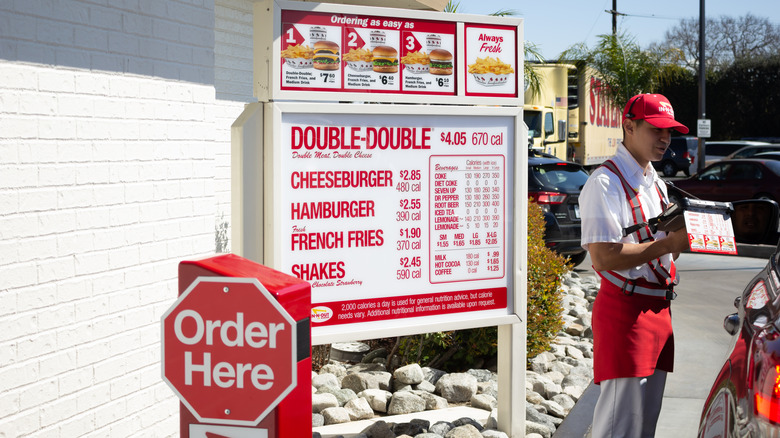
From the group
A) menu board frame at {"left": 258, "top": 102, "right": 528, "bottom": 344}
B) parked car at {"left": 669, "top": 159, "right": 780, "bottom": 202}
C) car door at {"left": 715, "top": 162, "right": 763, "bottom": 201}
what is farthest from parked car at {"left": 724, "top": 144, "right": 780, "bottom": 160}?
menu board frame at {"left": 258, "top": 102, "right": 528, "bottom": 344}

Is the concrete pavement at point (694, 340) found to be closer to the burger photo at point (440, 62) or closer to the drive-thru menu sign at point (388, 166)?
the drive-thru menu sign at point (388, 166)

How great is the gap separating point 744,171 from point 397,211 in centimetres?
1707

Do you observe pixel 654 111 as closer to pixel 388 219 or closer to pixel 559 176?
pixel 388 219

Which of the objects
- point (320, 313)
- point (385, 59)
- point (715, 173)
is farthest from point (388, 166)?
point (715, 173)

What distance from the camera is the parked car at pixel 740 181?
19500mm

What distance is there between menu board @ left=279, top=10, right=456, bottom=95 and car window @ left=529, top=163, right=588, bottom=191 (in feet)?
25.0

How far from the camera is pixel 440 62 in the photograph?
16.2ft

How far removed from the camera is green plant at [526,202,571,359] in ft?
22.5

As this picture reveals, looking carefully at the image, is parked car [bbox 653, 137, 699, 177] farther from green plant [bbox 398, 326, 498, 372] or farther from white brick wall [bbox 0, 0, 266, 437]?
white brick wall [bbox 0, 0, 266, 437]

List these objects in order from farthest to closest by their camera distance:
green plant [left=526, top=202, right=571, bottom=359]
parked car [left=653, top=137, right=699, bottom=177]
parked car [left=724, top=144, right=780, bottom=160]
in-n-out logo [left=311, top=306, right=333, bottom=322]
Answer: parked car [left=653, top=137, right=699, bottom=177] < parked car [left=724, top=144, right=780, bottom=160] < green plant [left=526, top=202, right=571, bottom=359] < in-n-out logo [left=311, top=306, right=333, bottom=322]

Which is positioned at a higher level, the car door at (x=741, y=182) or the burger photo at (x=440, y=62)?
the burger photo at (x=440, y=62)

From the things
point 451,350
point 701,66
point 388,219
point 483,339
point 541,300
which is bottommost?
point 451,350

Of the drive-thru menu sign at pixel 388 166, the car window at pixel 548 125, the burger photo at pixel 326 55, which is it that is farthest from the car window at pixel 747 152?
the burger photo at pixel 326 55

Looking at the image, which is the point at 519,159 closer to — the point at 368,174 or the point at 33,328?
the point at 368,174
